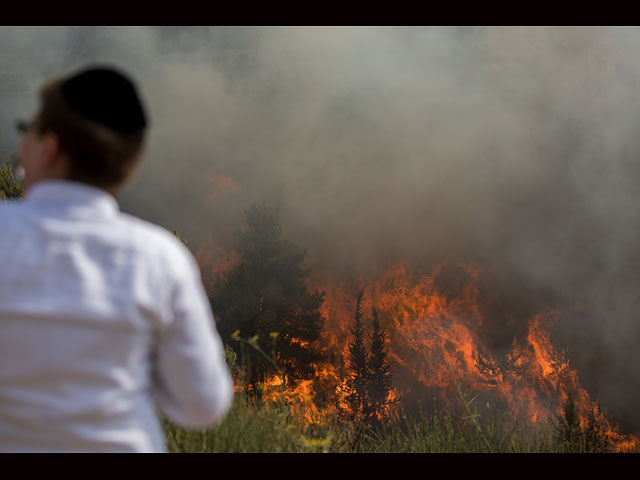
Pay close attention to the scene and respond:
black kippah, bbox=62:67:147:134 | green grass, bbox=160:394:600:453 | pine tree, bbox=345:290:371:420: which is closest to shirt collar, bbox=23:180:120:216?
black kippah, bbox=62:67:147:134

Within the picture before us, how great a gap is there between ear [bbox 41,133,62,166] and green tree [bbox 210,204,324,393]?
55.2 meters

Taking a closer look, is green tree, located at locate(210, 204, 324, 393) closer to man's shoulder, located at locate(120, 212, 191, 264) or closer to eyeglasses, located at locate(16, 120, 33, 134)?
eyeglasses, located at locate(16, 120, 33, 134)

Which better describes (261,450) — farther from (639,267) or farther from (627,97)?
(639,267)

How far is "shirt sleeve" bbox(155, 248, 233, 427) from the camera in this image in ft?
4.38

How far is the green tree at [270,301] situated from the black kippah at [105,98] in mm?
55203

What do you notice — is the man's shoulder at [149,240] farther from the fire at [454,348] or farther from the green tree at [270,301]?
the fire at [454,348]

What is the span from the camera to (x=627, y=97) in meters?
73.3

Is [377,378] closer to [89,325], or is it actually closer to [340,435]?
[340,435]

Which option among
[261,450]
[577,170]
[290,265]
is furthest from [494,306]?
[261,450]

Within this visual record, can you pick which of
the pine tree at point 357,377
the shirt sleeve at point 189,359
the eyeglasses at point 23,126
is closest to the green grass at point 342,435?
the shirt sleeve at point 189,359

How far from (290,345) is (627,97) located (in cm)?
5781

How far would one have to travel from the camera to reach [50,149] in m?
1.38

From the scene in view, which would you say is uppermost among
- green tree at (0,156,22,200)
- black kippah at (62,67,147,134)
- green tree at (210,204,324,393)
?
green tree at (0,156,22,200)

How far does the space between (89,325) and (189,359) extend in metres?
0.25
